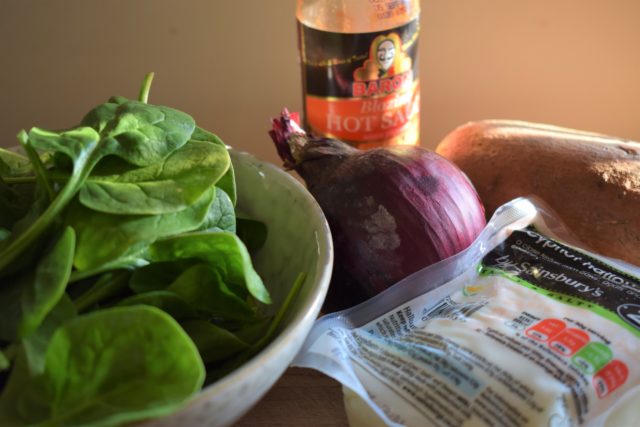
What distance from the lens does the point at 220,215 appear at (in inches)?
17.4

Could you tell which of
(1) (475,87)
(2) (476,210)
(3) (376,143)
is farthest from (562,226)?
(1) (475,87)

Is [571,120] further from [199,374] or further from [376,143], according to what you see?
[199,374]

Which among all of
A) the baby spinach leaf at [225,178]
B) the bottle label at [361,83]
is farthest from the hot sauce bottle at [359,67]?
the baby spinach leaf at [225,178]

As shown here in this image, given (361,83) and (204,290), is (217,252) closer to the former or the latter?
(204,290)

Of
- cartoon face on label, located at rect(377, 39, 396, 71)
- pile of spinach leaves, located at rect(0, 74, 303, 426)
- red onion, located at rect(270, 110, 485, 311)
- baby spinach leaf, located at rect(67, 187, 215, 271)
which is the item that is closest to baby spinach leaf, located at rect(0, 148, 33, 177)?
pile of spinach leaves, located at rect(0, 74, 303, 426)

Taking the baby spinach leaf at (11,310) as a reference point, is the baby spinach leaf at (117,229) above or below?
above

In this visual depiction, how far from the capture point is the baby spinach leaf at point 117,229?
37 cm

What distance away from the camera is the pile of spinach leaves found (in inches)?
12.6

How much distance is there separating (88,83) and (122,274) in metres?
0.54

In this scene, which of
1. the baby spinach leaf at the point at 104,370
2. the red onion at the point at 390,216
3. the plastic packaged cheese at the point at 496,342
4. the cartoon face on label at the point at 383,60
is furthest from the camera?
the cartoon face on label at the point at 383,60

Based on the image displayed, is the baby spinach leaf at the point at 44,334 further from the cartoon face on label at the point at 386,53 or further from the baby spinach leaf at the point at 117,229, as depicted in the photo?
the cartoon face on label at the point at 386,53

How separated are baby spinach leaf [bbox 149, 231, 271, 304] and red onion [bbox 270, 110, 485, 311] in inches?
5.3

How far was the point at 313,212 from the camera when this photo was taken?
49 centimetres

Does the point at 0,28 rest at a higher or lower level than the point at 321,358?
higher
